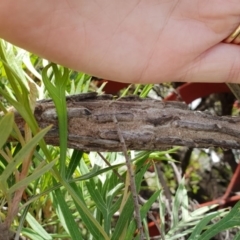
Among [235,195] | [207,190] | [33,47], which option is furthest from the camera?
[207,190]

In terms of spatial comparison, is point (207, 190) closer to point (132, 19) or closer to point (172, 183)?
point (172, 183)

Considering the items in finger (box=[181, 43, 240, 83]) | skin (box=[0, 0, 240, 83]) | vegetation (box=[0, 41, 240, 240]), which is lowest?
vegetation (box=[0, 41, 240, 240])

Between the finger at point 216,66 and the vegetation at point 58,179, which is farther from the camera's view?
the finger at point 216,66

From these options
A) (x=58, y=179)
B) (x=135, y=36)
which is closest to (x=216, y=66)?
(x=135, y=36)

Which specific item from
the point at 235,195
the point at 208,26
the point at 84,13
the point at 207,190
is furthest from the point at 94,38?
the point at 207,190

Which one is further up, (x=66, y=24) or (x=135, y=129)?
(x=66, y=24)

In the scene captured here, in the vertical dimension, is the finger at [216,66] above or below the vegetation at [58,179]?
above

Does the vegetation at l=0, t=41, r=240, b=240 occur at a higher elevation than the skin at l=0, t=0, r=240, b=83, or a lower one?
lower

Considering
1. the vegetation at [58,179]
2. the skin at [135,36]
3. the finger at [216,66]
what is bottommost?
the vegetation at [58,179]
